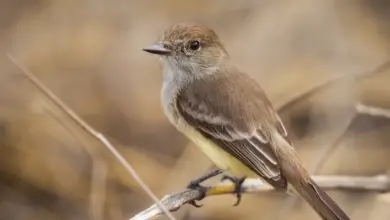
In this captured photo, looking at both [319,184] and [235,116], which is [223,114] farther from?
[319,184]

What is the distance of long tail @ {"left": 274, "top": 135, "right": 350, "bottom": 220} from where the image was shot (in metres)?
3.56

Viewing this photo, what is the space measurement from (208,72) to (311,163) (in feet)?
5.75

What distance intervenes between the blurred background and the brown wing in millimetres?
1263

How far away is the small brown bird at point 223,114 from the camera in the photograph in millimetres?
3799

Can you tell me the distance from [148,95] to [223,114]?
253 cm

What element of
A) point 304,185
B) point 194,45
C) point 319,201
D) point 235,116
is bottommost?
point 319,201

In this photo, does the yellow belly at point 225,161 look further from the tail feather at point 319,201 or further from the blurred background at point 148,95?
the blurred background at point 148,95

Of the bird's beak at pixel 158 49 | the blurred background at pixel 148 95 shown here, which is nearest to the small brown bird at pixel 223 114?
the bird's beak at pixel 158 49

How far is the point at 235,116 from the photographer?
3.97 metres

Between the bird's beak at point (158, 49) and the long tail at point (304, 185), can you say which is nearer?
the long tail at point (304, 185)

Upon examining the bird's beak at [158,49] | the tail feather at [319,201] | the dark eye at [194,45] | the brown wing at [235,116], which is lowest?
the tail feather at [319,201]

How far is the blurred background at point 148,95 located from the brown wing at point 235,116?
4.14 ft

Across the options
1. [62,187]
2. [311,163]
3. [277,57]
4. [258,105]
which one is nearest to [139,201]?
[62,187]

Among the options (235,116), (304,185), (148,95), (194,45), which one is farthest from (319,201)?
(148,95)
